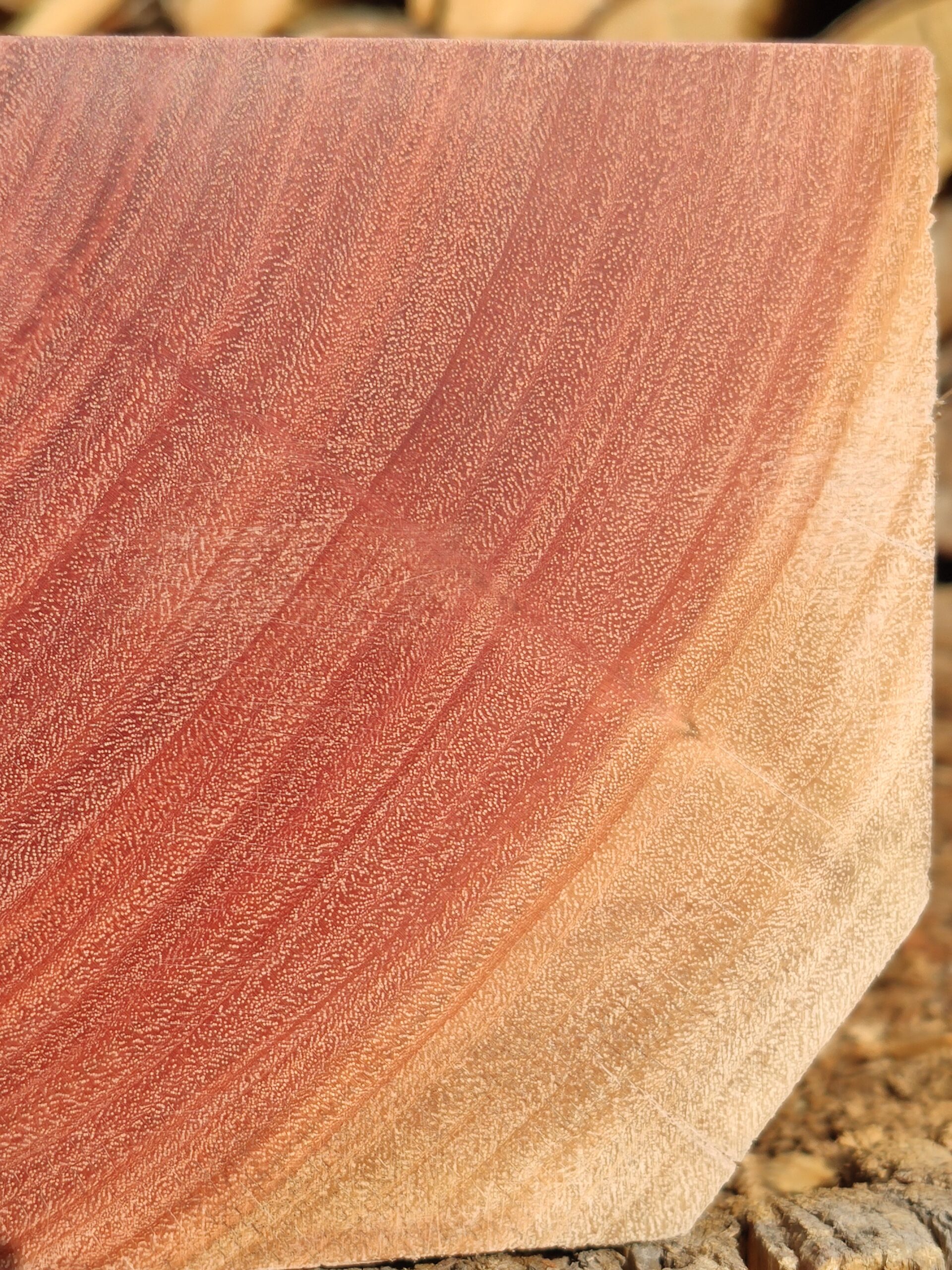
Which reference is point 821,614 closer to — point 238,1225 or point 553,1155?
point 553,1155

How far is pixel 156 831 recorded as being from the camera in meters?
0.51

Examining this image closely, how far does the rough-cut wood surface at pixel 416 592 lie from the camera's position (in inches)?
19.7

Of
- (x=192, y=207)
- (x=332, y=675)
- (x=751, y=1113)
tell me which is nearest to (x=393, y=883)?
(x=332, y=675)

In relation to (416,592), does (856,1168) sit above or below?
below

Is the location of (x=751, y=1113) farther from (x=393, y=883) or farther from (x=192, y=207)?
(x=192, y=207)

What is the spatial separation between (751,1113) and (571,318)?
17.0 inches

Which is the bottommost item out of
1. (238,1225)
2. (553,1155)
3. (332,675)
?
(238,1225)

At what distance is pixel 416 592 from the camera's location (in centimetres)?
51

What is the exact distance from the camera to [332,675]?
0.51m

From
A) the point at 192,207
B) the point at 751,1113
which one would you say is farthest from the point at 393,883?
the point at 192,207

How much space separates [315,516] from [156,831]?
0.58ft

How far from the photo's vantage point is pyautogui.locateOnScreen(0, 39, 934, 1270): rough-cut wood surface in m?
0.50

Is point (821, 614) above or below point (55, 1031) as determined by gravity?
above

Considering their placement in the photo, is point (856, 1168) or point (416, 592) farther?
point (856, 1168)
